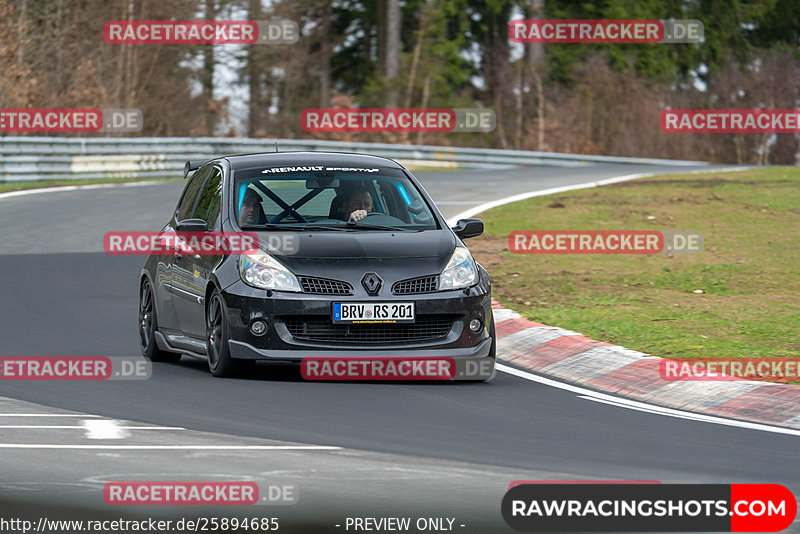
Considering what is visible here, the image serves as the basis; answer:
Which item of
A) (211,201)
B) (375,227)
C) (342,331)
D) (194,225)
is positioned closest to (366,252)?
(342,331)

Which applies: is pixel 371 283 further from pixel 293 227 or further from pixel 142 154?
pixel 142 154

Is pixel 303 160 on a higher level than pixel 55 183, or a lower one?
higher

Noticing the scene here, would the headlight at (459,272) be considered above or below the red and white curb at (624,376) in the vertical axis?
above

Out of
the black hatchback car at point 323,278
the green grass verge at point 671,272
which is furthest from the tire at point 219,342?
the green grass verge at point 671,272

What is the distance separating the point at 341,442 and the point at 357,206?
11.3 ft

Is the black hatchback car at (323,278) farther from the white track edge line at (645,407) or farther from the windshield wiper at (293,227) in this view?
the white track edge line at (645,407)

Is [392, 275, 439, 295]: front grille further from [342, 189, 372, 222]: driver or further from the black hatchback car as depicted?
[342, 189, 372, 222]: driver

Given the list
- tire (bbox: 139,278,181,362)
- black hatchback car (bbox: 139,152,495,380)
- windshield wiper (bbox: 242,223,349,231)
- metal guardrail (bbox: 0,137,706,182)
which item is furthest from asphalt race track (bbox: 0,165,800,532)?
metal guardrail (bbox: 0,137,706,182)

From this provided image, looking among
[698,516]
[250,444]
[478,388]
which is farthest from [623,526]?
[478,388]

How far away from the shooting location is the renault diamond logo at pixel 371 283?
10.5 meters

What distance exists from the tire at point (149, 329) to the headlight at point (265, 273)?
5.74 feet

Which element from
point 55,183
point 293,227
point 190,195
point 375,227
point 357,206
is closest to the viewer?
point 293,227

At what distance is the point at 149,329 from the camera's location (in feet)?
40.4

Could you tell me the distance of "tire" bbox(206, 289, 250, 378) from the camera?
1068cm
